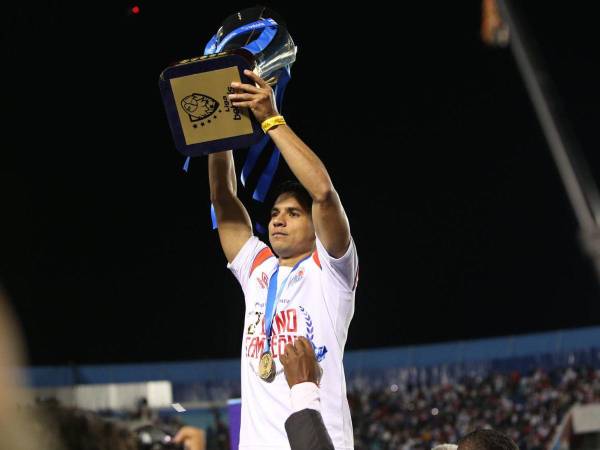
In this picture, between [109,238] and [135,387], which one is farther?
[109,238]

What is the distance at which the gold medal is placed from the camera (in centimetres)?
293

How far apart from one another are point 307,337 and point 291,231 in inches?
17.6

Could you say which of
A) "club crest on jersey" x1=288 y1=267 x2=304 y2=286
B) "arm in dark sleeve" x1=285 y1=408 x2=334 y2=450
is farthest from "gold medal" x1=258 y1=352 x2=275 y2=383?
"arm in dark sleeve" x1=285 y1=408 x2=334 y2=450

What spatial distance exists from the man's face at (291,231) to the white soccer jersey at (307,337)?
9cm

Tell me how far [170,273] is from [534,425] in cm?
837

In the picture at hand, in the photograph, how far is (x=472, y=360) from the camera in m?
16.9

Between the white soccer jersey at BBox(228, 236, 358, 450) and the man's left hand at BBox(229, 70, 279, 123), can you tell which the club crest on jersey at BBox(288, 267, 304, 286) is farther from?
the man's left hand at BBox(229, 70, 279, 123)

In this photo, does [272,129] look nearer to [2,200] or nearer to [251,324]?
[251,324]

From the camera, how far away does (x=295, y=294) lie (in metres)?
3.03

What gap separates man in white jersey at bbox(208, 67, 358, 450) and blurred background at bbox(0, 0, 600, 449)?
8.87 metres

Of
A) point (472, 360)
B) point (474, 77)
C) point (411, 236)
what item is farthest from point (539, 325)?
point (474, 77)

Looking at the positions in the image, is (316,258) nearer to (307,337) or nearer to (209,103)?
(307,337)

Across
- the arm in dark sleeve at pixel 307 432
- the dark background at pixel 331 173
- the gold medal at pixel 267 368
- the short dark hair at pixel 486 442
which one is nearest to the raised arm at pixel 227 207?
the gold medal at pixel 267 368

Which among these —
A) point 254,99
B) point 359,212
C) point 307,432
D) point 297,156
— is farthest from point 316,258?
point 359,212
